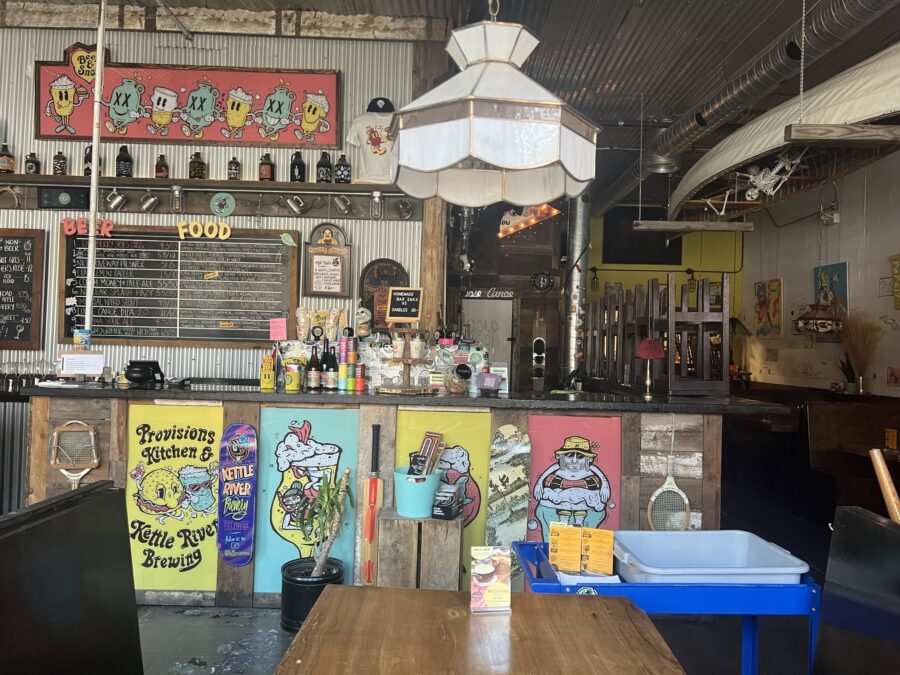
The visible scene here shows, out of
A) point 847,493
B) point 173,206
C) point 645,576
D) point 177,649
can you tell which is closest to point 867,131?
point 645,576

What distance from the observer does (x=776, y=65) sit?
525 cm

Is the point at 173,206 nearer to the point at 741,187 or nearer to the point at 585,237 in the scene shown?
the point at 741,187

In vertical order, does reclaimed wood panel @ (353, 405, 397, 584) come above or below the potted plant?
above

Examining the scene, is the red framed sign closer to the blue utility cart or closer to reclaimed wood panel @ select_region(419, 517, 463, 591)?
reclaimed wood panel @ select_region(419, 517, 463, 591)

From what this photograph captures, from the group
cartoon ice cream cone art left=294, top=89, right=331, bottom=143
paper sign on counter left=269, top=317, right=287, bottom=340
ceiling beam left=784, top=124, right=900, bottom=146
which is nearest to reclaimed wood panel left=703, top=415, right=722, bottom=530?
ceiling beam left=784, top=124, right=900, bottom=146

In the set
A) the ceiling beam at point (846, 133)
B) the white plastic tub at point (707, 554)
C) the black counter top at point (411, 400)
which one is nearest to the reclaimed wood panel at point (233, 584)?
the black counter top at point (411, 400)

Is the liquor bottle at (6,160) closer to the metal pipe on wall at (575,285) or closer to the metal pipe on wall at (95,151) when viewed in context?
the metal pipe on wall at (95,151)

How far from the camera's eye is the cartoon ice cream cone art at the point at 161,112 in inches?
229

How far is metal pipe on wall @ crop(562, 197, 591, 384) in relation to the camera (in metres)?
10.2

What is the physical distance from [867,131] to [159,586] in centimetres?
454

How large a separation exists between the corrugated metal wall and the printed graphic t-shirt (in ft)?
0.47

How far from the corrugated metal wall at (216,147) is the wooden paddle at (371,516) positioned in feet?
7.56

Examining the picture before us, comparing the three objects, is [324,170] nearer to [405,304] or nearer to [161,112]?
[161,112]

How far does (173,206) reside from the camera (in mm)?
5777
